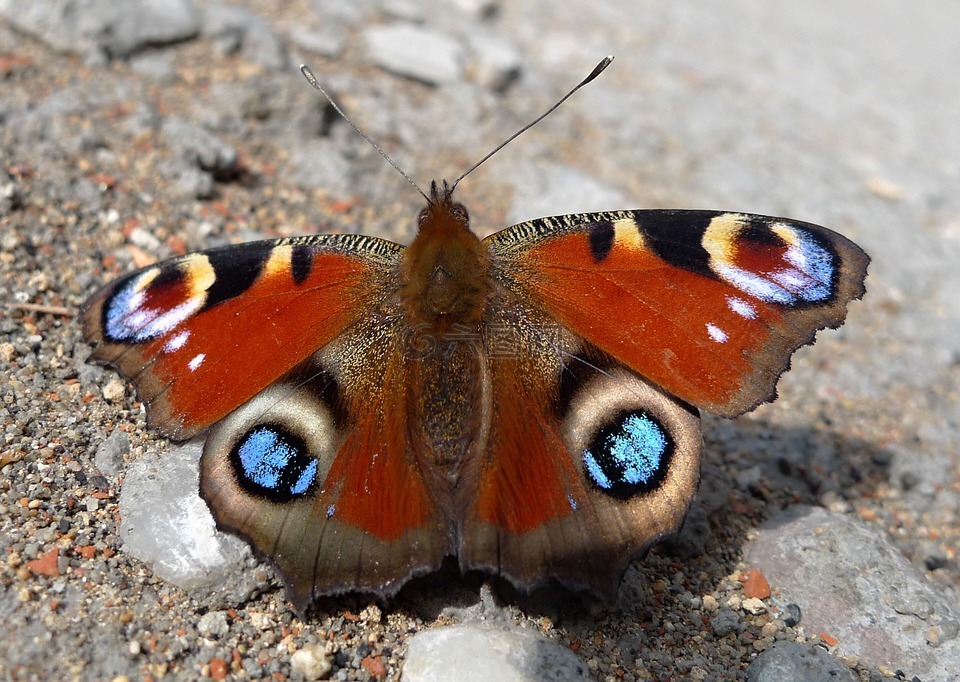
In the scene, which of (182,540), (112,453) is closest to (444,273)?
(182,540)

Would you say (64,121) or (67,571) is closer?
(67,571)

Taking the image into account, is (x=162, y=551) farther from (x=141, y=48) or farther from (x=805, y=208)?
(x=805, y=208)

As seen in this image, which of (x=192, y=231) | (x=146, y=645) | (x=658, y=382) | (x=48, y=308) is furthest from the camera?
(x=192, y=231)

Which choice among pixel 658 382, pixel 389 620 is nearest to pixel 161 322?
pixel 389 620

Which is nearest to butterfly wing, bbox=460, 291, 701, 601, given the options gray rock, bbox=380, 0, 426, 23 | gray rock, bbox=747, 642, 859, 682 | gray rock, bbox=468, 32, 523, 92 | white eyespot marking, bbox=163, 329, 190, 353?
gray rock, bbox=747, 642, 859, 682

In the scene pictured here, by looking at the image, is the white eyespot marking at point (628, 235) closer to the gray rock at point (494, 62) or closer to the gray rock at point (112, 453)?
the gray rock at point (112, 453)

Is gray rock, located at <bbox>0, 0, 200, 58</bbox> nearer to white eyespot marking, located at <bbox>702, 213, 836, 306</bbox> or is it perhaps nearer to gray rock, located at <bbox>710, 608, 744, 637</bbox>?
white eyespot marking, located at <bbox>702, 213, 836, 306</bbox>
